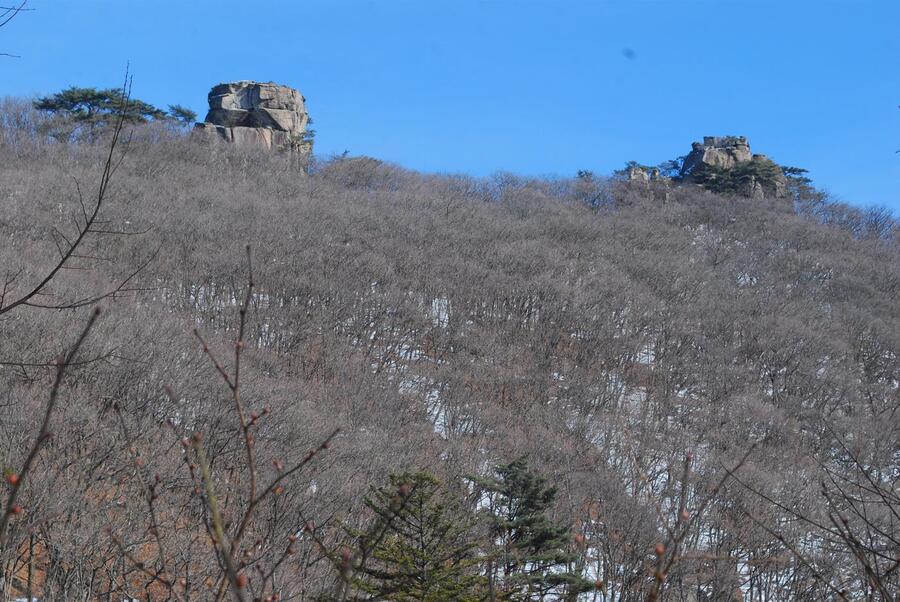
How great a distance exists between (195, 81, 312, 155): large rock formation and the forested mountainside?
4914 millimetres

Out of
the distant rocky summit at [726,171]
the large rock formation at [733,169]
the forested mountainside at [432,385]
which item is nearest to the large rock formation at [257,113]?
the forested mountainside at [432,385]

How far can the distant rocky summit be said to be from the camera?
87250mm

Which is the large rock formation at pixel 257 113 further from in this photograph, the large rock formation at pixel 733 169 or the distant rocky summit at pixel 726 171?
the large rock formation at pixel 733 169

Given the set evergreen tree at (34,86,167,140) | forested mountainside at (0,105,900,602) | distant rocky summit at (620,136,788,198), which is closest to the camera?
forested mountainside at (0,105,900,602)

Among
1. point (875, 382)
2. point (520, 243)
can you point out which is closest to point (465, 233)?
point (520, 243)

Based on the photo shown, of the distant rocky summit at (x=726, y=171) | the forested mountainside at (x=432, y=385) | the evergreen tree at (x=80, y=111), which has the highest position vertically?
the distant rocky summit at (x=726, y=171)

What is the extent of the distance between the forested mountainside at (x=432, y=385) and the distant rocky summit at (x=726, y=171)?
3055 millimetres

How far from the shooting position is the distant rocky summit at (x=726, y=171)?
87.2 meters

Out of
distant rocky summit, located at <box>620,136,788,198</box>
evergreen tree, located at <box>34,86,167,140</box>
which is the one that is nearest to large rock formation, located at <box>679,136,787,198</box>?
distant rocky summit, located at <box>620,136,788,198</box>

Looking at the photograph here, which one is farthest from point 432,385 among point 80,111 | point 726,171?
point 726,171

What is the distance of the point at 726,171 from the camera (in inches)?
3467

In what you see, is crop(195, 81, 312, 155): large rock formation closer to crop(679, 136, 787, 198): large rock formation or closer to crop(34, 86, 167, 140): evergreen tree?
crop(34, 86, 167, 140): evergreen tree

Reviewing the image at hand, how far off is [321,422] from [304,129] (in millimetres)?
61497

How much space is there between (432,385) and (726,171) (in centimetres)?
5935
